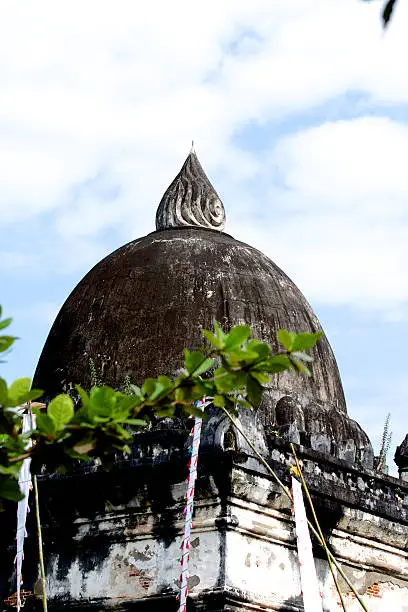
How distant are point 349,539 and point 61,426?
342 inches

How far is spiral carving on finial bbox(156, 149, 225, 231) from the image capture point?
14812mm

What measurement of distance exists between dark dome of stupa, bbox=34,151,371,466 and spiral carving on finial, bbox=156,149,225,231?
36 cm

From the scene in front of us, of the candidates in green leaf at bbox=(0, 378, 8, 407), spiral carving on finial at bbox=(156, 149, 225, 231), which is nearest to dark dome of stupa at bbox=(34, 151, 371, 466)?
spiral carving on finial at bbox=(156, 149, 225, 231)

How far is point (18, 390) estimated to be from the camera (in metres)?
3.64

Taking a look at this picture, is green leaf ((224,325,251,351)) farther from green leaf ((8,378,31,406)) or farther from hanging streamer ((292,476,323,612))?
hanging streamer ((292,476,323,612))

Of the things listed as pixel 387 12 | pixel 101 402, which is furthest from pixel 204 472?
pixel 387 12

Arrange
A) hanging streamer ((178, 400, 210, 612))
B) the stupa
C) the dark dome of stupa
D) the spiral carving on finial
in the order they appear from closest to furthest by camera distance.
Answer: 1. hanging streamer ((178, 400, 210, 612))
2. the stupa
3. the dark dome of stupa
4. the spiral carving on finial

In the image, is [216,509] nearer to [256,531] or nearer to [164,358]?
[256,531]

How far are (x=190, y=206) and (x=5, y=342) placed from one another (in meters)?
11.5

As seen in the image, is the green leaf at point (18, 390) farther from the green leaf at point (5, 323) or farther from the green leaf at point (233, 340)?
the green leaf at point (233, 340)

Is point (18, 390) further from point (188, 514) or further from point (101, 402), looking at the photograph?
point (188, 514)

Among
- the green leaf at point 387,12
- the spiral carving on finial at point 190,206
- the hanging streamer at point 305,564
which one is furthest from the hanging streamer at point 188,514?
the green leaf at point 387,12

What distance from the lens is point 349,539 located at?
11758mm

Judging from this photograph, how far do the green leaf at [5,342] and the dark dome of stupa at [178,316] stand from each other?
875cm
